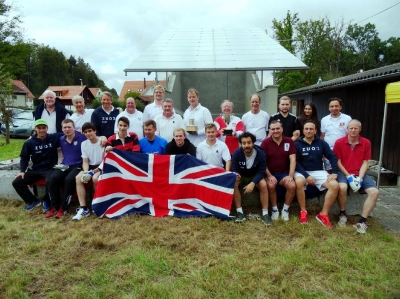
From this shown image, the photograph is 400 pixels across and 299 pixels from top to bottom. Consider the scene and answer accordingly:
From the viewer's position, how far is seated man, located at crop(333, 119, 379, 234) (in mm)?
4277

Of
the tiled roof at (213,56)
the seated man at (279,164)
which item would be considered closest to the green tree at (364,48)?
the tiled roof at (213,56)

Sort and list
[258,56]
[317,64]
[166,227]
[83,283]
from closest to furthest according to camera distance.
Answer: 1. [83,283]
2. [166,227]
3. [258,56]
4. [317,64]

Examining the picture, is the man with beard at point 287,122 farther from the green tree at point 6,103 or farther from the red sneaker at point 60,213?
the green tree at point 6,103

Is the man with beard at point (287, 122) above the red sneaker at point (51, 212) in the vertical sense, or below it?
above

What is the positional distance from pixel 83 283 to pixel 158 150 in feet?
8.22

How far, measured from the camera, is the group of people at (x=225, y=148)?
4.46 meters

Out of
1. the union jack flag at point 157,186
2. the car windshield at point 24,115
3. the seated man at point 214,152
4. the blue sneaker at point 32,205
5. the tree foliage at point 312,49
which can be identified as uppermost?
the tree foliage at point 312,49

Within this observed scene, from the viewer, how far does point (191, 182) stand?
15.6 feet

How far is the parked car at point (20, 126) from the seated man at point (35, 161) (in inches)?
501

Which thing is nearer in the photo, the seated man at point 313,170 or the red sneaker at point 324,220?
the red sneaker at point 324,220

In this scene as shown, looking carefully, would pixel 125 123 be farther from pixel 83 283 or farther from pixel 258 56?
pixel 258 56

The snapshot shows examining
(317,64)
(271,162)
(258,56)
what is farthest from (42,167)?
(317,64)

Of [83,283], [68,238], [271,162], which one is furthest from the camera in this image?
[271,162]

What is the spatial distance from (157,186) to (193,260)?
1743 mm
